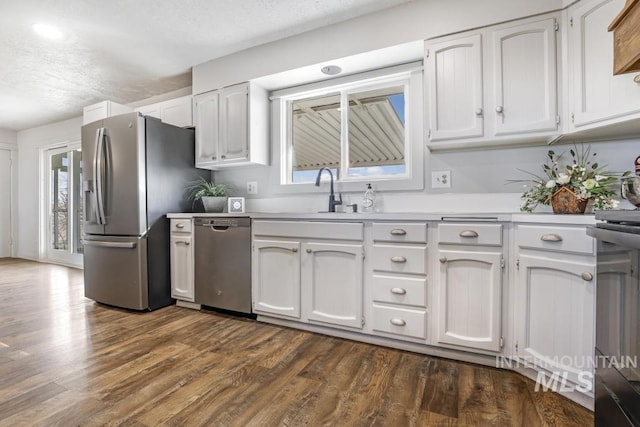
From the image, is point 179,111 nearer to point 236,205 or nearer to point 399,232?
point 236,205

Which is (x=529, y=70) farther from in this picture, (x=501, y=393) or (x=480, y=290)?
(x=501, y=393)

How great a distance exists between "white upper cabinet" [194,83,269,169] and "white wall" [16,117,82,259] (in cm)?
395

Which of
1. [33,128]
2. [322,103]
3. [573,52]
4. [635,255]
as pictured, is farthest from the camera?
[33,128]

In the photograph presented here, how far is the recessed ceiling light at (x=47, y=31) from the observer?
2.47 metres

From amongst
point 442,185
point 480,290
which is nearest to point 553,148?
point 442,185

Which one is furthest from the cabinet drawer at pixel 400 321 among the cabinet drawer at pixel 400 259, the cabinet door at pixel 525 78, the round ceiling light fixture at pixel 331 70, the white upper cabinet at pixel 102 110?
the white upper cabinet at pixel 102 110

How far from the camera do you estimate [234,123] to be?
290cm

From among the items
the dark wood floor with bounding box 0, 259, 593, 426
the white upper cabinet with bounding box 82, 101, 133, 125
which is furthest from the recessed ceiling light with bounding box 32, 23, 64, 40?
the dark wood floor with bounding box 0, 259, 593, 426

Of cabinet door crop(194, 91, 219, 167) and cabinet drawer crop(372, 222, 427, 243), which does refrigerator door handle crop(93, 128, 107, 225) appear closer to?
cabinet door crop(194, 91, 219, 167)

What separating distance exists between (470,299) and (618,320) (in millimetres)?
865

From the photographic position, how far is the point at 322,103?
2.98 meters

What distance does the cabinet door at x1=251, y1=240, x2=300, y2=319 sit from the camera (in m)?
2.30

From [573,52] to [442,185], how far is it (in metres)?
1.03

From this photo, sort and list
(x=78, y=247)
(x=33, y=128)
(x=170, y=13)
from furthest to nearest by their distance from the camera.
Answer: (x=33, y=128) < (x=78, y=247) < (x=170, y=13)
